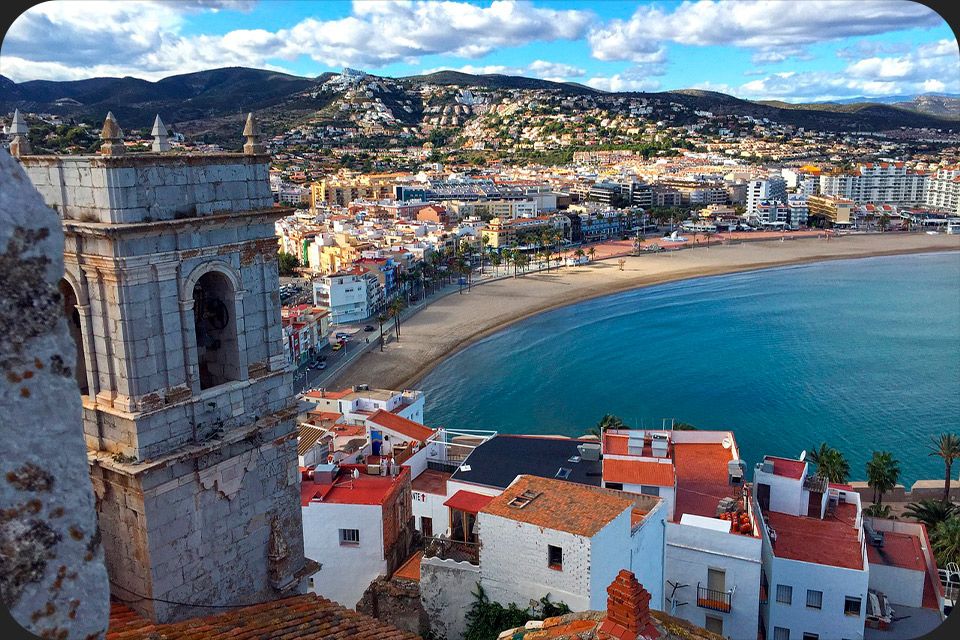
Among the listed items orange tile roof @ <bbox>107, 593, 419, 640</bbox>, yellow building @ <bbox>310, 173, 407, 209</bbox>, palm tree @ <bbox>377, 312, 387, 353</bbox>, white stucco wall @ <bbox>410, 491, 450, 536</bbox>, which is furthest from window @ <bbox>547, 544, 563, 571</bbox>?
yellow building @ <bbox>310, 173, 407, 209</bbox>

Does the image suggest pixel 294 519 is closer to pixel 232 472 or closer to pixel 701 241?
pixel 232 472

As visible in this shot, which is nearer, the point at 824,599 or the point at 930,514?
the point at 824,599

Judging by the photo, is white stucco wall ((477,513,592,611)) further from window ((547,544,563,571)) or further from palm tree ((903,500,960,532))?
palm tree ((903,500,960,532))

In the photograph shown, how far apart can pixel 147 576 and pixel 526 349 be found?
49091 mm

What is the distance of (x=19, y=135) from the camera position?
8.03 metres

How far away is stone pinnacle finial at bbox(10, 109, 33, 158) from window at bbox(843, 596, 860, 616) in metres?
17.2

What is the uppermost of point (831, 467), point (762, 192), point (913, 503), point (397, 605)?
point (762, 192)

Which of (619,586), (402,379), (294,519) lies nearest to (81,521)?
(619,586)

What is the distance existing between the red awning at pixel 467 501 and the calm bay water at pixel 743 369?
21500mm

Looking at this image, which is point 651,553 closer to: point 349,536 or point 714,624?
point 714,624

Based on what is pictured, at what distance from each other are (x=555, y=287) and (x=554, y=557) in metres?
66.2

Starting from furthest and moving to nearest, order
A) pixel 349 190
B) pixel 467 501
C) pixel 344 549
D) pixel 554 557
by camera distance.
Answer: pixel 349 190, pixel 467 501, pixel 344 549, pixel 554 557

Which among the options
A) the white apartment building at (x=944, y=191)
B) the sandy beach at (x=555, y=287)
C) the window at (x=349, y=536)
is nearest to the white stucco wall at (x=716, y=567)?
the window at (x=349, y=536)

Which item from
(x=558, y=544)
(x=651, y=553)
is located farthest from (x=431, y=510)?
(x=558, y=544)
